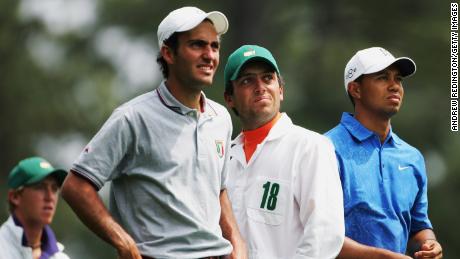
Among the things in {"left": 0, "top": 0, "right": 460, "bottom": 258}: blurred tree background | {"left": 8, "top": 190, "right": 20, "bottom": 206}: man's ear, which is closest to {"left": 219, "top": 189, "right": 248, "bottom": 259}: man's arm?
{"left": 8, "top": 190, "right": 20, "bottom": 206}: man's ear

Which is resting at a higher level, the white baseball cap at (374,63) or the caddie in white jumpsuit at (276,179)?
the white baseball cap at (374,63)

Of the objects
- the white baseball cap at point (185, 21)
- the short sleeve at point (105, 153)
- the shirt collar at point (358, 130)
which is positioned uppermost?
the white baseball cap at point (185, 21)

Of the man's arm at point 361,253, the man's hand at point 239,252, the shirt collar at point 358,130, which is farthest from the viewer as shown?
the shirt collar at point 358,130

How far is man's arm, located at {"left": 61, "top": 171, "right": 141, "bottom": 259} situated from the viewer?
7.87 m

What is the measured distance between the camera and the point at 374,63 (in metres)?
9.54

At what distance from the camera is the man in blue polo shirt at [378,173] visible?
29.9ft

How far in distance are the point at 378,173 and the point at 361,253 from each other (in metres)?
0.57

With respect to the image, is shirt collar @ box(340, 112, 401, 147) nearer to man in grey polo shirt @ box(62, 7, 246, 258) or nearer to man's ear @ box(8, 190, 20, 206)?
man in grey polo shirt @ box(62, 7, 246, 258)

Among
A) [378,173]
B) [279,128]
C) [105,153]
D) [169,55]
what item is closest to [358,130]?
[378,173]

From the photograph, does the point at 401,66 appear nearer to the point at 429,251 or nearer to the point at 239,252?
the point at 429,251

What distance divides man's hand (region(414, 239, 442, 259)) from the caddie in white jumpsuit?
2.56ft

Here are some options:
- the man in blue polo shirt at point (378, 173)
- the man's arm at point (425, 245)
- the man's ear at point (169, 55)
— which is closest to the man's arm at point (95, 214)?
the man's ear at point (169, 55)

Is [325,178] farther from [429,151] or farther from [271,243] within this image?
[429,151]

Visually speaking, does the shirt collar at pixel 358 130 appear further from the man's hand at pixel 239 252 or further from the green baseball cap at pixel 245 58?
the man's hand at pixel 239 252
